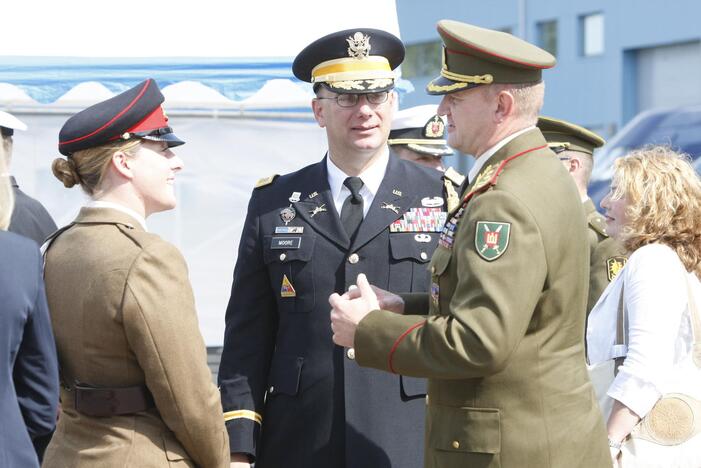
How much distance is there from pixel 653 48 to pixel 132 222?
2673 centimetres

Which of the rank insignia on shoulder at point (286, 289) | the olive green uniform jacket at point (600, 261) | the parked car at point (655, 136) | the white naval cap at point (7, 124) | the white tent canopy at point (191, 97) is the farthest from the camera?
the parked car at point (655, 136)

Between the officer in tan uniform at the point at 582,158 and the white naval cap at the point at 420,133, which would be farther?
the white naval cap at the point at 420,133

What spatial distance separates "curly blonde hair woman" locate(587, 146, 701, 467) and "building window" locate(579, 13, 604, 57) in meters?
27.3

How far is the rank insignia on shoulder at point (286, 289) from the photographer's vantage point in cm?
357

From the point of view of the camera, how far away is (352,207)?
3.69 m

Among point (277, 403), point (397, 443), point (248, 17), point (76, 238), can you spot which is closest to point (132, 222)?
point (76, 238)

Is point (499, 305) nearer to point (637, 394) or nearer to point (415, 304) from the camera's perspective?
point (415, 304)

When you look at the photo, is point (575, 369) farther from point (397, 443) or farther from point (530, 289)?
point (397, 443)

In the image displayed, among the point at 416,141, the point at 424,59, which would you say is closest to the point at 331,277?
the point at 416,141

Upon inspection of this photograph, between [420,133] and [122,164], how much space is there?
2.71 m

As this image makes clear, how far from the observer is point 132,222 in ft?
9.96

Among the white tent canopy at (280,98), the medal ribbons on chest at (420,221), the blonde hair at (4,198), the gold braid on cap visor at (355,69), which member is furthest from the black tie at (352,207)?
the white tent canopy at (280,98)

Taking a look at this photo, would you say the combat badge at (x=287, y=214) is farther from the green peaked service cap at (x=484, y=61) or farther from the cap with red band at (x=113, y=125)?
the green peaked service cap at (x=484, y=61)

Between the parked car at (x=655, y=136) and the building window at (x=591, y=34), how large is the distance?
13610mm
